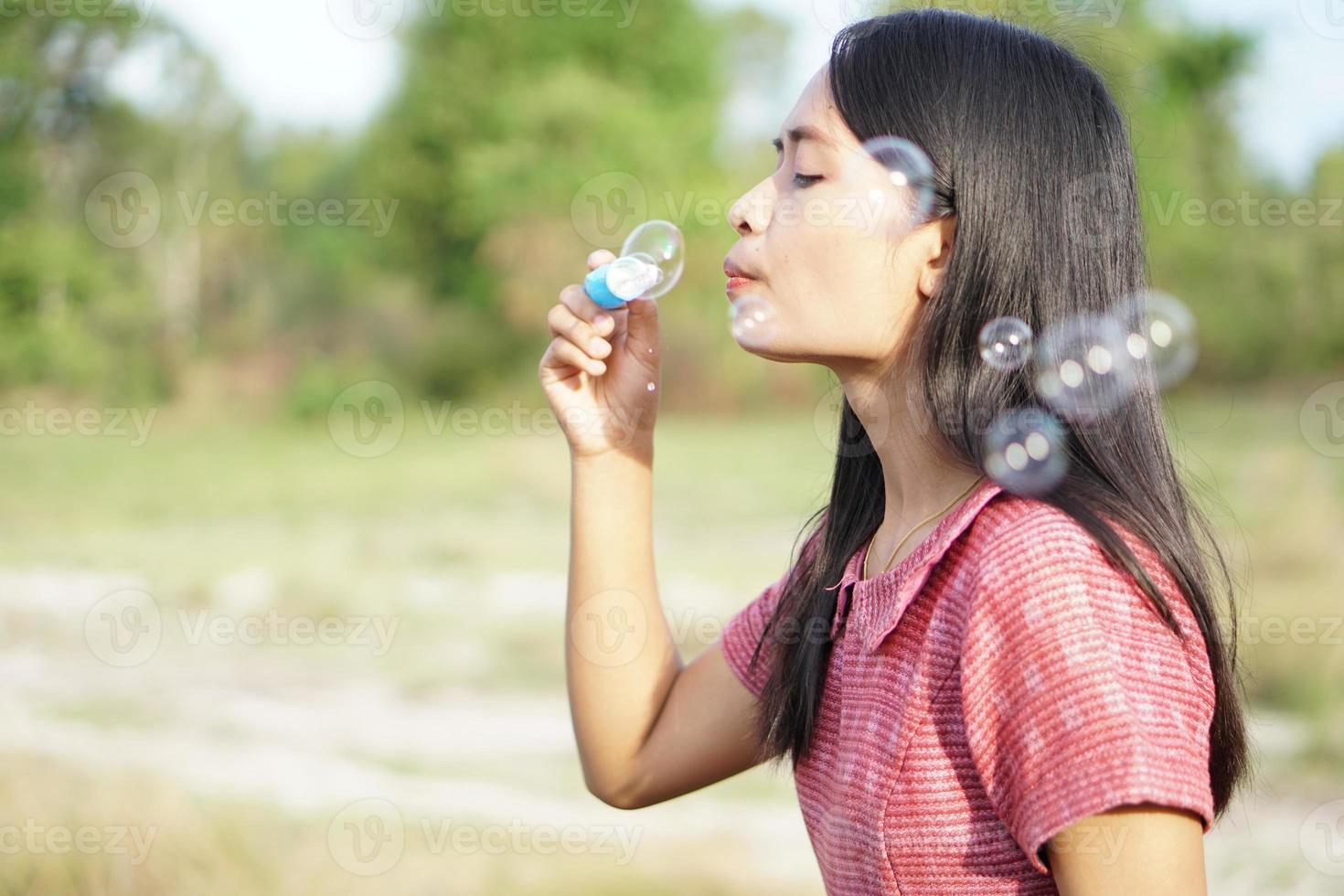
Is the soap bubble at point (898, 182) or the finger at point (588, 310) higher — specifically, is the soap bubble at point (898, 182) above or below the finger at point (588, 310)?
above

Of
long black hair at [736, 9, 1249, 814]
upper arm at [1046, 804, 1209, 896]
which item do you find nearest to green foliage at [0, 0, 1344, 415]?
long black hair at [736, 9, 1249, 814]

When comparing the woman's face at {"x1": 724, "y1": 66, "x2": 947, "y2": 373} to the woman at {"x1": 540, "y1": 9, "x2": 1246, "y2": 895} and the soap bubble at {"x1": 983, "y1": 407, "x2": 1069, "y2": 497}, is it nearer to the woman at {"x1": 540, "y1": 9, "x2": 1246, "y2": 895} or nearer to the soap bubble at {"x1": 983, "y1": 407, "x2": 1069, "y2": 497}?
the woman at {"x1": 540, "y1": 9, "x2": 1246, "y2": 895}

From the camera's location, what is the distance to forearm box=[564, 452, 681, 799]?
162cm

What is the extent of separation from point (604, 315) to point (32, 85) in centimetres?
956

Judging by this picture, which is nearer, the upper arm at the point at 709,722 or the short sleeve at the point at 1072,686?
the short sleeve at the point at 1072,686

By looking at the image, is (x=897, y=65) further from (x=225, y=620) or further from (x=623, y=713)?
(x=225, y=620)

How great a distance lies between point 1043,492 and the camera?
3.74 ft

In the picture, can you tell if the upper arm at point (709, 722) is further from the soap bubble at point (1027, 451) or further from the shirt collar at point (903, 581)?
the soap bubble at point (1027, 451)

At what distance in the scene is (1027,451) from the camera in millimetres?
1207

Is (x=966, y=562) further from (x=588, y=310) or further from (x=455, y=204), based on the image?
(x=455, y=204)

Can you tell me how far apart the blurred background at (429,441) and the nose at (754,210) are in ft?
1.20

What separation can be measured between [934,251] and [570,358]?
0.52 metres

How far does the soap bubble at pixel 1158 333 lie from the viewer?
126 centimetres

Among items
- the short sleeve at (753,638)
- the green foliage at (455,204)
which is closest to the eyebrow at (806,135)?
the short sleeve at (753,638)
